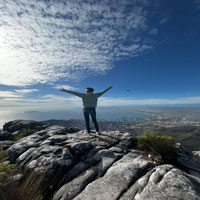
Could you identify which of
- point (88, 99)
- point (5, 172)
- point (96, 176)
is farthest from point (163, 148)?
point (5, 172)

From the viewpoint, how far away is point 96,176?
421 cm

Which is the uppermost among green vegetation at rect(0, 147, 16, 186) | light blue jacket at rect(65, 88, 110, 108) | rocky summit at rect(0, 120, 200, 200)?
light blue jacket at rect(65, 88, 110, 108)


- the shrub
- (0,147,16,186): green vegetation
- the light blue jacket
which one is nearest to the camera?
(0,147,16,186): green vegetation

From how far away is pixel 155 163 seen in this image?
183 inches

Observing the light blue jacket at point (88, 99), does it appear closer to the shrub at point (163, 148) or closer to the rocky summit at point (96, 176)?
the rocky summit at point (96, 176)

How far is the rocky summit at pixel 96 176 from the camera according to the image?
119 inches

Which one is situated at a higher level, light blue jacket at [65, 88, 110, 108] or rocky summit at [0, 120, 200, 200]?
light blue jacket at [65, 88, 110, 108]

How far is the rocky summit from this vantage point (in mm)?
3012

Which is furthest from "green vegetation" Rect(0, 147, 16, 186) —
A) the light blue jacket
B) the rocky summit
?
the light blue jacket

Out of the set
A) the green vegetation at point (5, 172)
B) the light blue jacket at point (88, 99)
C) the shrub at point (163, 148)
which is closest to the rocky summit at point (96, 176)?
the green vegetation at point (5, 172)

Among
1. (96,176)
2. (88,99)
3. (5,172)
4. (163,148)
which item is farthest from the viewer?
(88,99)

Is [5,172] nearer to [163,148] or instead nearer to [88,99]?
[88,99]

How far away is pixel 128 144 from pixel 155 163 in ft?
8.54

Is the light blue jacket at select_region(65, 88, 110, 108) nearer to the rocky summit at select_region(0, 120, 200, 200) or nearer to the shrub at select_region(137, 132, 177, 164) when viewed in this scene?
the rocky summit at select_region(0, 120, 200, 200)
